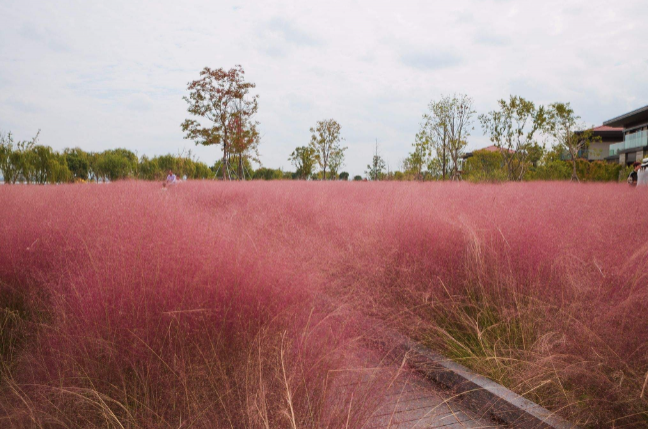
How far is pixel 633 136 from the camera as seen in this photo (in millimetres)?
45562

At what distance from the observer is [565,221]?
199 inches

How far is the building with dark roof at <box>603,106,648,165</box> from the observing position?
4291 cm

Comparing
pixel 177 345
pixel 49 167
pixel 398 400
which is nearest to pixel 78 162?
pixel 49 167

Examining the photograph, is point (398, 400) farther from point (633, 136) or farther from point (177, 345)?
point (633, 136)

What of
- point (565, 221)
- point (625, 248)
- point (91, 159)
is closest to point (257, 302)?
point (625, 248)

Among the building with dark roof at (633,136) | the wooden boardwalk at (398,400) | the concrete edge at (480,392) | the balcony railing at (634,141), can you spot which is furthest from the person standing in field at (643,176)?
the balcony railing at (634,141)

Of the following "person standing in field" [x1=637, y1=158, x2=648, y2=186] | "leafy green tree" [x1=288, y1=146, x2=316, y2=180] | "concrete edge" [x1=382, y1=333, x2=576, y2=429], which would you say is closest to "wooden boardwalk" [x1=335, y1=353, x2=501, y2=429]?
"concrete edge" [x1=382, y1=333, x2=576, y2=429]

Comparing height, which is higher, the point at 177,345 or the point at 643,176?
the point at 643,176

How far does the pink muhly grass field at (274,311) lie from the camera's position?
229 cm

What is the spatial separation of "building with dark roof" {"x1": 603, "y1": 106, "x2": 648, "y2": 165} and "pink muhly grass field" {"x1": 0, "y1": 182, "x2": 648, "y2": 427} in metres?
48.8

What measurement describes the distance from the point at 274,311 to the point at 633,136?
185 ft

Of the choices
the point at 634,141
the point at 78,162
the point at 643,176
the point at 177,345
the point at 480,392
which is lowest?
the point at 480,392

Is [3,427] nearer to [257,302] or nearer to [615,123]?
[257,302]

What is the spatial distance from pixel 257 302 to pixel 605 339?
8.05ft
